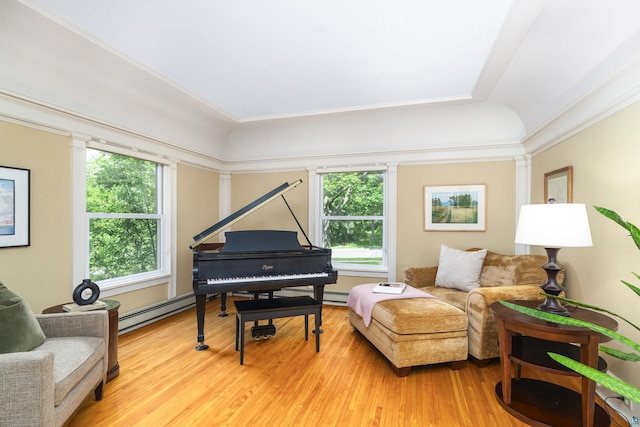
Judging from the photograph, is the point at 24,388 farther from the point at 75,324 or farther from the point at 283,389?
the point at 283,389

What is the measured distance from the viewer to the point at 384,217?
468 centimetres

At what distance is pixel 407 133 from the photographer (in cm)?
442

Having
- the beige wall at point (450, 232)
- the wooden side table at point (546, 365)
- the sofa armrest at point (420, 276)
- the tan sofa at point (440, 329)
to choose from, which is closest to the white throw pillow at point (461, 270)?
the sofa armrest at point (420, 276)

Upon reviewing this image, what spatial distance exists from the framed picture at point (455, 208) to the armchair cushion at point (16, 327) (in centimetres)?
417

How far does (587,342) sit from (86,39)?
13.6ft

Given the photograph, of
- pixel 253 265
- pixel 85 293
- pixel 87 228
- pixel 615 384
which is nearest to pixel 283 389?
pixel 253 265

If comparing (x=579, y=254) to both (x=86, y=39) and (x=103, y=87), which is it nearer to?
(x=86, y=39)

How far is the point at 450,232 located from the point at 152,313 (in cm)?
406

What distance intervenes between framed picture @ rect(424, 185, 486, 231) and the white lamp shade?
212cm

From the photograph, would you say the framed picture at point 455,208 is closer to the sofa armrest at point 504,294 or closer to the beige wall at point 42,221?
the sofa armrest at point 504,294

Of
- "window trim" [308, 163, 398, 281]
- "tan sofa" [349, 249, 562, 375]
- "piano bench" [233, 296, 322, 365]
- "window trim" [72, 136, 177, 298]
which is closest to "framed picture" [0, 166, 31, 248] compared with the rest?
"window trim" [72, 136, 177, 298]

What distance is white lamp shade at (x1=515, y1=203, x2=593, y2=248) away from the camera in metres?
2.04

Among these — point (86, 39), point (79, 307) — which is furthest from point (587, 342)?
point (86, 39)

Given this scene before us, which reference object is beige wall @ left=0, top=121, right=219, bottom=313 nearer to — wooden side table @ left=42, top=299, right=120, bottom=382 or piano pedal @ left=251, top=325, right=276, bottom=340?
wooden side table @ left=42, top=299, right=120, bottom=382
